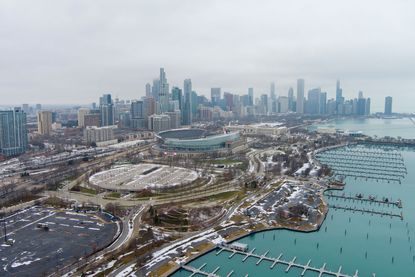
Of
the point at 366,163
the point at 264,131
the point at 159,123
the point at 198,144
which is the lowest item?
the point at 366,163

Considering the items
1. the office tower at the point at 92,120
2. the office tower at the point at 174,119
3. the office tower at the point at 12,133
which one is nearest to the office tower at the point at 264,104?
the office tower at the point at 174,119

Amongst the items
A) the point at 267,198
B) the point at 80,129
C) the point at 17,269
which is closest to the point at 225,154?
the point at 267,198

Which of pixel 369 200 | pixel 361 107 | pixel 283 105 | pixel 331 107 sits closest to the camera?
pixel 369 200

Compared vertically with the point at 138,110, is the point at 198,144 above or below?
below

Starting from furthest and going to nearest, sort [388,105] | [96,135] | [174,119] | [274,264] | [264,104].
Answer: [264,104] < [388,105] < [174,119] < [96,135] < [274,264]

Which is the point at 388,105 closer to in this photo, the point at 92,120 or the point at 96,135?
the point at 92,120

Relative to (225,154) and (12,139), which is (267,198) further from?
(12,139)

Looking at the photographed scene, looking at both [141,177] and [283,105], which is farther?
[283,105]

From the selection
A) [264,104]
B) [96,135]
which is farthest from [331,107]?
[96,135]
